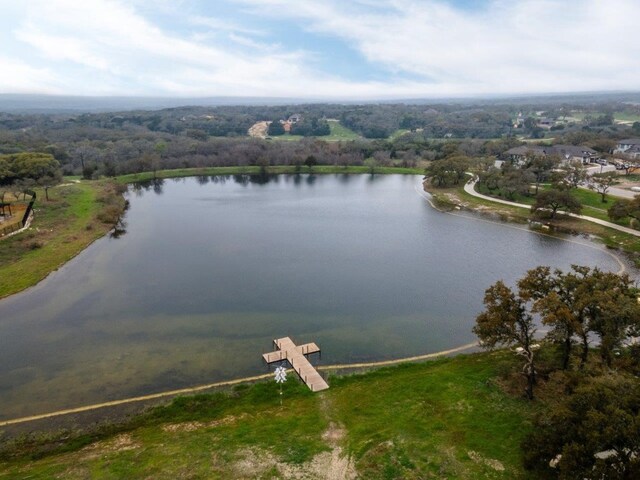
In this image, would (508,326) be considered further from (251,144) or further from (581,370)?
(251,144)

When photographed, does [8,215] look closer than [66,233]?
No

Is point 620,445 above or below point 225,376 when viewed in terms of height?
above

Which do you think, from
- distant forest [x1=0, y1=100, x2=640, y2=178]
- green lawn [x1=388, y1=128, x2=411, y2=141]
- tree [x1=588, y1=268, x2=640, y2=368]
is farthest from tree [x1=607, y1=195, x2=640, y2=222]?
green lawn [x1=388, y1=128, x2=411, y2=141]

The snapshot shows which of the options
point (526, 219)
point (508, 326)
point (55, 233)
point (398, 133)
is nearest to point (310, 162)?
point (526, 219)

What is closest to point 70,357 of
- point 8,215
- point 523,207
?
point 8,215

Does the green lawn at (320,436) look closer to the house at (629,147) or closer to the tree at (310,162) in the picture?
the tree at (310,162)

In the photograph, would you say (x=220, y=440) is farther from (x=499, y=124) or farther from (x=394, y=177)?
(x=499, y=124)
